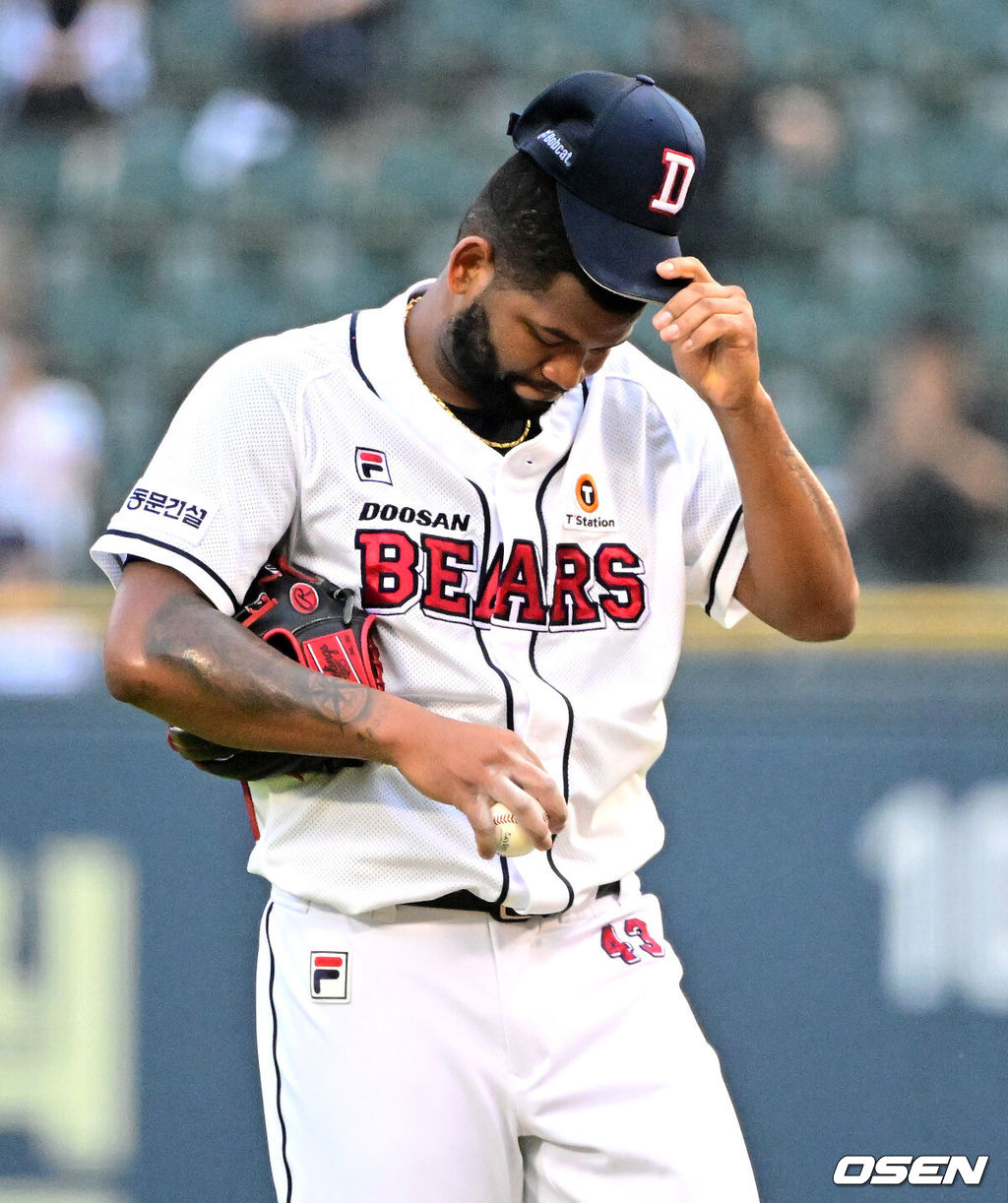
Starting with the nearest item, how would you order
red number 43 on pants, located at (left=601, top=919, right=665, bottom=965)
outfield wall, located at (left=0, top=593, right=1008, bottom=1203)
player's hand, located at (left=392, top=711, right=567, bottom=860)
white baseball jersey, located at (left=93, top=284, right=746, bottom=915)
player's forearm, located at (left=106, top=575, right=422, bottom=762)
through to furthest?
1. player's hand, located at (left=392, top=711, right=567, bottom=860)
2. player's forearm, located at (left=106, top=575, right=422, bottom=762)
3. white baseball jersey, located at (left=93, top=284, right=746, bottom=915)
4. red number 43 on pants, located at (left=601, top=919, right=665, bottom=965)
5. outfield wall, located at (left=0, top=593, right=1008, bottom=1203)

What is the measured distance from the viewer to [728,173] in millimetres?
4586

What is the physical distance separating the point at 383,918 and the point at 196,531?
0.51 metres

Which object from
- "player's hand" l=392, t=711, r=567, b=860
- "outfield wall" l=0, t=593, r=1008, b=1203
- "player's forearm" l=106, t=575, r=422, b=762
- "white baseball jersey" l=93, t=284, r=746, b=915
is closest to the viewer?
"player's hand" l=392, t=711, r=567, b=860

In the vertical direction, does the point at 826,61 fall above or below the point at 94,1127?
above

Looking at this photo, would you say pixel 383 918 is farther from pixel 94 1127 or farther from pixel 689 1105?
pixel 94 1127

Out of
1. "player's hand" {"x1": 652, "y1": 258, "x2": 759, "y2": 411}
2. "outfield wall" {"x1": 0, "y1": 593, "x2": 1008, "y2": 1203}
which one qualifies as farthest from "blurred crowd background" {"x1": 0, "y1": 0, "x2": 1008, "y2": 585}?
"player's hand" {"x1": 652, "y1": 258, "x2": 759, "y2": 411}

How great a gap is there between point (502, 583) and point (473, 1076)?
591 millimetres

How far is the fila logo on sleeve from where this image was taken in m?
2.04

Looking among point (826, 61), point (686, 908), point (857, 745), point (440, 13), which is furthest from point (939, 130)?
point (686, 908)

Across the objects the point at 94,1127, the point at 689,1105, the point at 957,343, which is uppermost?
the point at 957,343

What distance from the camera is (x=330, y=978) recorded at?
2008 mm

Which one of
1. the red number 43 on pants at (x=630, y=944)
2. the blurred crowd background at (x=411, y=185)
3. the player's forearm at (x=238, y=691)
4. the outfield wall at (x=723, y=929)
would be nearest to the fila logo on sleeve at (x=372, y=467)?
the player's forearm at (x=238, y=691)

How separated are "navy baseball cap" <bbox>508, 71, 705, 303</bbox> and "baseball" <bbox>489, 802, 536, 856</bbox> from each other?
618 mm

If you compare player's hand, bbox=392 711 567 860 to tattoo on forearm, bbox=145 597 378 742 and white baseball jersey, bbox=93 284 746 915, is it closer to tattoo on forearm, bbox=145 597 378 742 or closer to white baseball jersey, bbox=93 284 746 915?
tattoo on forearm, bbox=145 597 378 742
